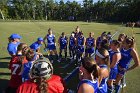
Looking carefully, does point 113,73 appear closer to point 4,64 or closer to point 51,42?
point 51,42

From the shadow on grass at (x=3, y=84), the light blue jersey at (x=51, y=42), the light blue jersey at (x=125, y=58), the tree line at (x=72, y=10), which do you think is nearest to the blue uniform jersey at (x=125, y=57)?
the light blue jersey at (x=125, y=58)

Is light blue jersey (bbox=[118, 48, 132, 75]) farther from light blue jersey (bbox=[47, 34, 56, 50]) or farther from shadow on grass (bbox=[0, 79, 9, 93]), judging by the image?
light blue jersey (bbox=[47, 34, 56, 50])

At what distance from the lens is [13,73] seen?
20.8ft

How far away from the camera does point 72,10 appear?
12281 centimetres

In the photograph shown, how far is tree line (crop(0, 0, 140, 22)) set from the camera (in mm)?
96119

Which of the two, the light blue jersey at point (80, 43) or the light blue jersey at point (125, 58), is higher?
the light blue jersey at point (125, 58)

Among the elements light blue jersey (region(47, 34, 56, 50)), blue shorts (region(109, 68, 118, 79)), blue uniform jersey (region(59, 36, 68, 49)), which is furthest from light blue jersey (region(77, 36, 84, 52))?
blue shorts (region(109, 68, 118, 79))

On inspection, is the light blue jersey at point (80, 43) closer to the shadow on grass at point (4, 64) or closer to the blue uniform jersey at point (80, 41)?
the blue uniform jersey at point (80, 41)

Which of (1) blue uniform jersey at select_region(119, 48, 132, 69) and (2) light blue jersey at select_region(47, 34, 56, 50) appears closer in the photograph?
(1) blue uniform jersey at select_region(119, 48, 132, 69)

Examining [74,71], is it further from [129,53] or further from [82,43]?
[129,53]

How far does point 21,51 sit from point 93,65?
9.46ft

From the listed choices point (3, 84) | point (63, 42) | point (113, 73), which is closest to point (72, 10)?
point (63, 42)

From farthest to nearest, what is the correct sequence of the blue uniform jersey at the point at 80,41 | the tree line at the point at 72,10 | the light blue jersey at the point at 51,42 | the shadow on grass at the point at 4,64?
the tree line at the point at 72,10
the light blue jersey at the point at 51,42
the blue uniform jersey at the point at 80,41
the shadow on grass at the point at 4,64

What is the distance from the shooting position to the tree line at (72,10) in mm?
96119
